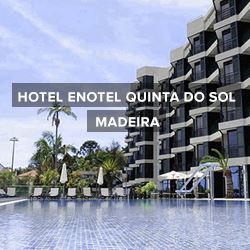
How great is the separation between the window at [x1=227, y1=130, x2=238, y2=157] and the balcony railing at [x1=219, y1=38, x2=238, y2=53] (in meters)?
7.20

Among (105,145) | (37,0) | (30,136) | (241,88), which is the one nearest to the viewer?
(37,0)

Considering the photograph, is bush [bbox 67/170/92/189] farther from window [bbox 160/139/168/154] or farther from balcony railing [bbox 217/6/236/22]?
Answer: balcony railing [bbox 217/6/236/22]

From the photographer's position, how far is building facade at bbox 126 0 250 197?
31.3m

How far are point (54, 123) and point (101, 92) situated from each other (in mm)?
6307

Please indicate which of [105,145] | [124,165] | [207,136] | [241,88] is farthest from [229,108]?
[105,145]

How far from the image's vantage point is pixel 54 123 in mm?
39031

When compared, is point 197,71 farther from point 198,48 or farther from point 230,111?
point 230,111

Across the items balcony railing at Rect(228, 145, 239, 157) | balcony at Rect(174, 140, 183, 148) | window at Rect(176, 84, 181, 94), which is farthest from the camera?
window at Rect(176, 84, 181, 94)

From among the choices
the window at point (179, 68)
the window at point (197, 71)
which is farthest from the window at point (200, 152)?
the window at point (179, 68)

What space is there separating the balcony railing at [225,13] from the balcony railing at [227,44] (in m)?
2.01

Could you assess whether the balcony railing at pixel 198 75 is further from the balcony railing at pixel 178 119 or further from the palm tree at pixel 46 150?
the palm tree at pixel 46 150

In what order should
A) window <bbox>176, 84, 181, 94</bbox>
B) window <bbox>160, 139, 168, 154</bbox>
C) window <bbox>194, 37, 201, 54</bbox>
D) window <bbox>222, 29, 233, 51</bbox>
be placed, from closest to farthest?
window <bbox>222, 29, 233, 51</bbox> < window <bbox>194, 37, 201, 54</bbox> < window <bbox>176, 84, 181, 94</bbox> < window <bbox>160, 139, 168, 154</bbox>

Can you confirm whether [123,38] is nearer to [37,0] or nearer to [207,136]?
[37,0]

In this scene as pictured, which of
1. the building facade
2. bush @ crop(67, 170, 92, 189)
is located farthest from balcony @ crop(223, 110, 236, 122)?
bush @ crop(67, 170, 92, 189)
